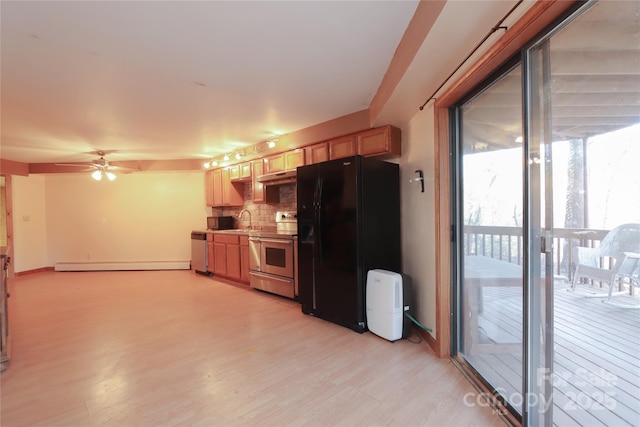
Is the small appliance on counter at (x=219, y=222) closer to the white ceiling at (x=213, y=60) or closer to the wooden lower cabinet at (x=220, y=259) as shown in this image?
the wooden lower cabinet at (x=220, y=259)

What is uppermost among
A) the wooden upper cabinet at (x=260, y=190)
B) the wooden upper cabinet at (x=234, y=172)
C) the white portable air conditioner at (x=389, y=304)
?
the wooden upper cabinet at (x=234, y=172)

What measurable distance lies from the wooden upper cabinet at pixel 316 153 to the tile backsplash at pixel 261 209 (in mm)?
871

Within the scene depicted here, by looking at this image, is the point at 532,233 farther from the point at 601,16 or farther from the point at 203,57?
the point at 203,57

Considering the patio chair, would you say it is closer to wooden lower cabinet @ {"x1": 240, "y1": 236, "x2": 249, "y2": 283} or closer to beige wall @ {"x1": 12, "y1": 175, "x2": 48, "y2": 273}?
wooden lower cabinet @ {"x1": 240, "y1": 236, "x2": 249, "y2": 283}

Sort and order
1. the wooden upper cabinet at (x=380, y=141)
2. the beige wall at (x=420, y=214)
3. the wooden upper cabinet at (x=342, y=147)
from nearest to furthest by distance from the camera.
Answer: the beige wall at (x=420, y=214) < the wooden upper cabinet at (x=380, y=141) < the wooden upper cabinet at (x=342, y=147)

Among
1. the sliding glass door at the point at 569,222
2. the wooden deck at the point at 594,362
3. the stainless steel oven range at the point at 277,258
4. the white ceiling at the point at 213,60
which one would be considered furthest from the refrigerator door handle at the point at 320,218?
the wooden deck at the point at 594,362

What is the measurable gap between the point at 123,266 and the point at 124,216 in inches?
43.0

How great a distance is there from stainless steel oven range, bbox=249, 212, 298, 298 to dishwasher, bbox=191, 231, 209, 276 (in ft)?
5.15

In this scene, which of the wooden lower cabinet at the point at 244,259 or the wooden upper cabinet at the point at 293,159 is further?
the wooden lower cabinet at the point at 244,259

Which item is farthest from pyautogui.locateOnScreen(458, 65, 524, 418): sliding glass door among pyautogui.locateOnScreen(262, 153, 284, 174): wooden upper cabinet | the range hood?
pyautogui.locateOnScreen(262, 153, 284, 174): wooden upper cabinet

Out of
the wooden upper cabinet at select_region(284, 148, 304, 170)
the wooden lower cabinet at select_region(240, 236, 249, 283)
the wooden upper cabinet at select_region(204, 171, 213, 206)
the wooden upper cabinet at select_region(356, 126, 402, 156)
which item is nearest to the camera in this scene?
the wooden upper cabinet at select_region(356, 126, 402, 156)

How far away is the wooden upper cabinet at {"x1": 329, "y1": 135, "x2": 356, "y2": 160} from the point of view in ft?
10.6

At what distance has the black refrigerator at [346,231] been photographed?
2.74 meters

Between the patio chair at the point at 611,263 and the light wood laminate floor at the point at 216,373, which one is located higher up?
the patio chair at the point at 611,263
